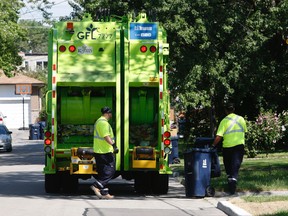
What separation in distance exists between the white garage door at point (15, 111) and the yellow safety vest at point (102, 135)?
69.9m

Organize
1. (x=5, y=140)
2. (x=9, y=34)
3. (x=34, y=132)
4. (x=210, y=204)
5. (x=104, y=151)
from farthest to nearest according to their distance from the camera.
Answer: (x=34, y=132), (x=9, y=34), (x=5, y=140), (x=104, y=151), (x=210, y=204)

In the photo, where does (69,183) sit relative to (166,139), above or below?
below

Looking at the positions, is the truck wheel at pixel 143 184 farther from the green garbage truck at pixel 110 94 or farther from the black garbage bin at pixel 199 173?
the black garbage bin at pixel 199 173

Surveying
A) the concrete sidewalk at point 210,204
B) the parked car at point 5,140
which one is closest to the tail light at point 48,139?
the concrete sidewalk at point 210,204

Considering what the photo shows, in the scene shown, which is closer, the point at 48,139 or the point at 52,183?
the point at 48,139

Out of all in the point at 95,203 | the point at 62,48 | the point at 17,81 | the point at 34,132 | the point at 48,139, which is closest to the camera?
the point at 95,203

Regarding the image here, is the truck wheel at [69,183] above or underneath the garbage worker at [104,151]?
underneath

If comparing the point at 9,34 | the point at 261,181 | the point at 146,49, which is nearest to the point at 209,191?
the point at 261,181

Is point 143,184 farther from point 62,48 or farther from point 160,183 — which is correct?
point 62,48

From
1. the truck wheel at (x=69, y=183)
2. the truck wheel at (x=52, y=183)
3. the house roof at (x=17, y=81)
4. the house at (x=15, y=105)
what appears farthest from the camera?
the house roof at (x=17, y=81)

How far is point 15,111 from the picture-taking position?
86.1 metres

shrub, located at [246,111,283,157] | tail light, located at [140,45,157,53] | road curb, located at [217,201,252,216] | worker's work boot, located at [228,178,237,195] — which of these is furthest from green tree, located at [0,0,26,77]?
road curb, located at [217,201,252,216]

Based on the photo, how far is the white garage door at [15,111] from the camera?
85375 mm

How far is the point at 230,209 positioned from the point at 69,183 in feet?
17.3
